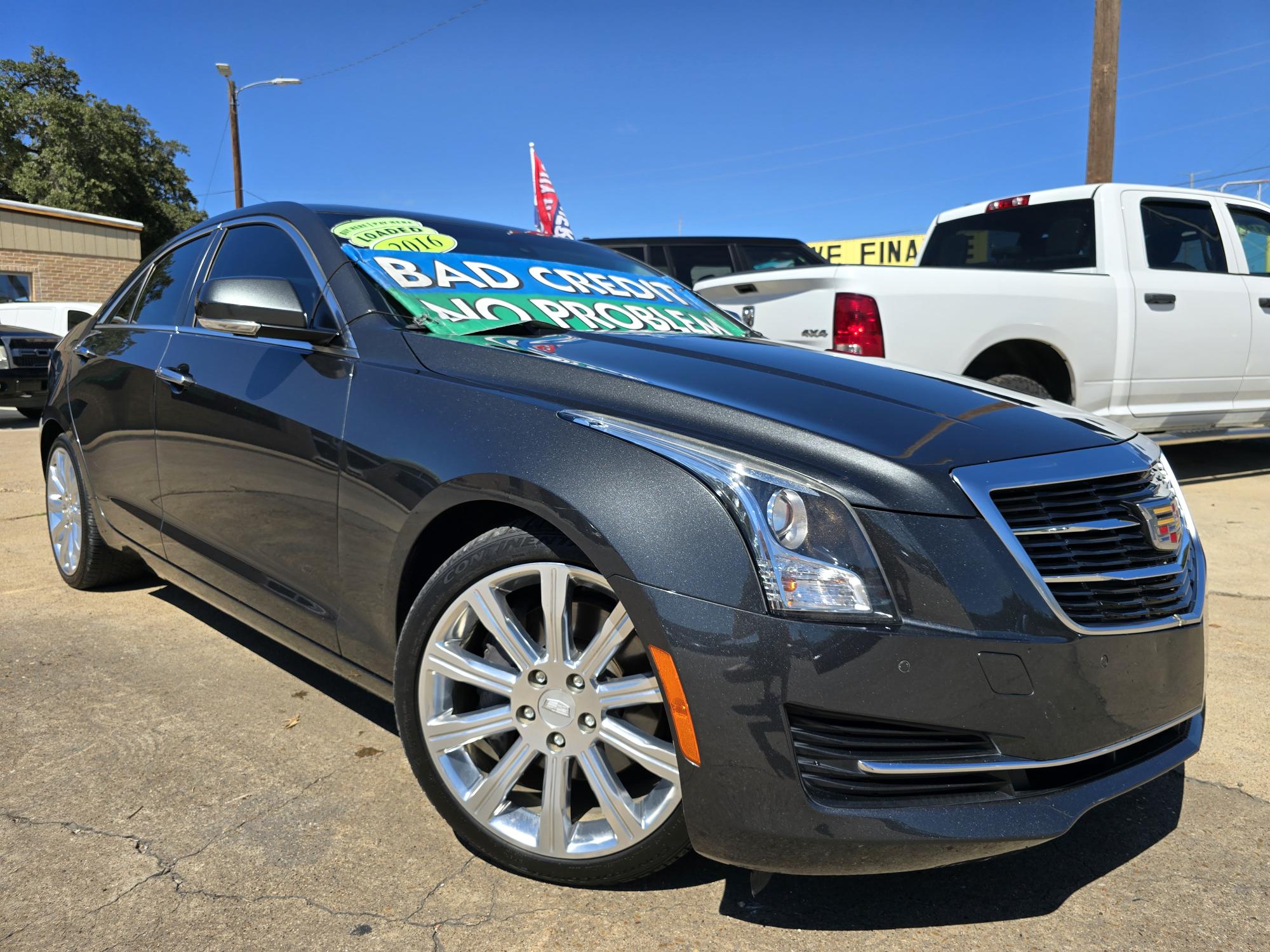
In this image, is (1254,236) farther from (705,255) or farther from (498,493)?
(498,493)

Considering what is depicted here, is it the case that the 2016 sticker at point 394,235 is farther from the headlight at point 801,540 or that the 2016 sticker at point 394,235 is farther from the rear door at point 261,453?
the headlight at point 801,540

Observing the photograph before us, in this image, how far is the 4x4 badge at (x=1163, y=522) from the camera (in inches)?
80.4

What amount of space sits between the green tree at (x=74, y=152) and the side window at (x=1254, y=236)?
33607mm

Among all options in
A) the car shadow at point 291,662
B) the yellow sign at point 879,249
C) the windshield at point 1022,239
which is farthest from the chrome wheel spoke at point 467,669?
the yellow sign at point 879,249

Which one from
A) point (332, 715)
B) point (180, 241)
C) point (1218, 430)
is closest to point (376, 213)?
point (180, 241)

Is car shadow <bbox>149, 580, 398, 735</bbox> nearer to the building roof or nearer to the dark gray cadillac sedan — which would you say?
the dark gray cadillac sedan

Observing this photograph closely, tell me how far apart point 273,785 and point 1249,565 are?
457cm

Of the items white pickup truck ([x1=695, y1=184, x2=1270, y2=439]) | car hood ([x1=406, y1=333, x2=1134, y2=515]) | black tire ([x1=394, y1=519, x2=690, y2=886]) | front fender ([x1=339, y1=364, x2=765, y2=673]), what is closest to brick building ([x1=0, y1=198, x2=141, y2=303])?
white pickup truck ([x1=695, y1=184, x2=1270, y2=439])

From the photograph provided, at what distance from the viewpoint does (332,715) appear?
9.95 feet

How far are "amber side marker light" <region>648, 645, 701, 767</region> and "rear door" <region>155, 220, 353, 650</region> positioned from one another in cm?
105

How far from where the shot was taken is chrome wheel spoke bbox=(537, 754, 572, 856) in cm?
202

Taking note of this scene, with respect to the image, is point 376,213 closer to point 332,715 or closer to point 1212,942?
point 332,715

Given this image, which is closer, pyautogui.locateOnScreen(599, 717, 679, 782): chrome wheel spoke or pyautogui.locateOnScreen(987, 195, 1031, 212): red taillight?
pyautogui.locateOnScreen(599, 717, 679, 782): chrome wheel spoke

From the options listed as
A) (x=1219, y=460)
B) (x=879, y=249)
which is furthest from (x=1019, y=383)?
(x=879, y=249)
